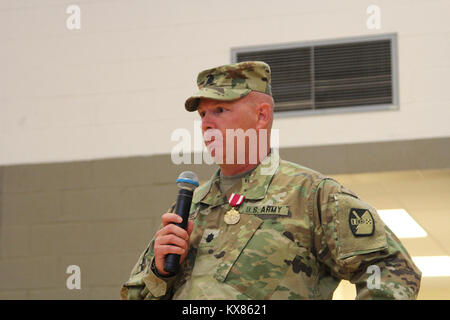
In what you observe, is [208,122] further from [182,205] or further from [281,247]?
[281,247]

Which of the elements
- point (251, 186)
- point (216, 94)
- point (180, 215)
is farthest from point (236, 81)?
point (180, 215)

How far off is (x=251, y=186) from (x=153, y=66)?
244 centimetres

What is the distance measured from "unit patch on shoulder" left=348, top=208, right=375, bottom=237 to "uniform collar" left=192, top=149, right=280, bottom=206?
0.77ft

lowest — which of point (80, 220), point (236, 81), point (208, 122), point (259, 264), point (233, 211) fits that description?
point (80, 220)

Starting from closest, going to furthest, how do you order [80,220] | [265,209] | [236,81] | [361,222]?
[361,222]
[265,209]
[236,81]
[80,220]

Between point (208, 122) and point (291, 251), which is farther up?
point (208, 122)

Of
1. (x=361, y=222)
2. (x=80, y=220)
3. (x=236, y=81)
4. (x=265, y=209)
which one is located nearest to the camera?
(x=361, y=222)

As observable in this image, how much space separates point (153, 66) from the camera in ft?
13.0

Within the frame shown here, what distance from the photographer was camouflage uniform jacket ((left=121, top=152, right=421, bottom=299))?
56.9 inches

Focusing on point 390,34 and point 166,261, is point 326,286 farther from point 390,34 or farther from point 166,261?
point 390,34

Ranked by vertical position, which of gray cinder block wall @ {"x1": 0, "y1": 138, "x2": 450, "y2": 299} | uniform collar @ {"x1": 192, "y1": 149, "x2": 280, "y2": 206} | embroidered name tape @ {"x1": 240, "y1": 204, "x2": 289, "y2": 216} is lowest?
gray cinder block wall @ {"x1": 0, "y1": 138, "x2": 450, "y2": 299}

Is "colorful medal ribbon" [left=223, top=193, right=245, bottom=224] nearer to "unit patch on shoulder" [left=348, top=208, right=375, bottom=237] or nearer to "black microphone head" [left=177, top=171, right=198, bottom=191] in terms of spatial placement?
"black microphone head" [left=177, top=171, right=198, bottom=191]

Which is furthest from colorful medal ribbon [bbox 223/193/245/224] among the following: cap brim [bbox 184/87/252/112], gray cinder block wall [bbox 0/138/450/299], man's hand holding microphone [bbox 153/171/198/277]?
gray cinder block wall [bbox 0/138/450/299]

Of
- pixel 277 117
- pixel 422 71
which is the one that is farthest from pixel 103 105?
pixel 422 71
